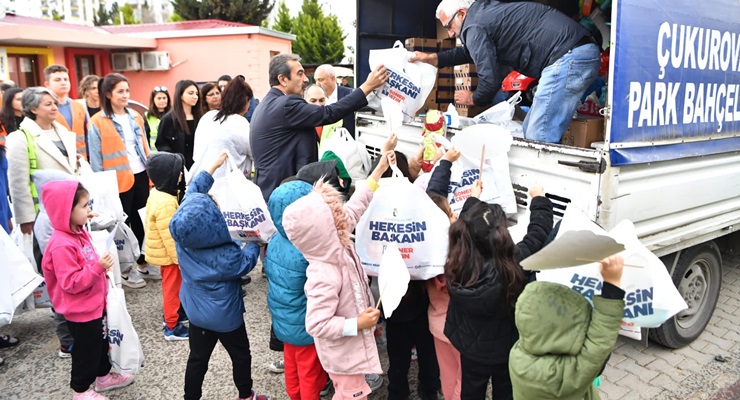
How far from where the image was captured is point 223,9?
84.3 feet

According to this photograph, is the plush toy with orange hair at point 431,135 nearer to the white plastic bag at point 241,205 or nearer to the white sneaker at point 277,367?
the white plastic bag at point 241,205

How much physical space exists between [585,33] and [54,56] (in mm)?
15144

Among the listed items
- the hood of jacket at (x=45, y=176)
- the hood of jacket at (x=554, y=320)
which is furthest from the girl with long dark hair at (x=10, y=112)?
the hood of jacket at (x=554, y=320)

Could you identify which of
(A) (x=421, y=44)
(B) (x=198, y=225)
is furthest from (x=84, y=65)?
(B) (x=198, y=225)

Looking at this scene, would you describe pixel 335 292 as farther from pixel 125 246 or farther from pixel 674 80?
pixel 125 246

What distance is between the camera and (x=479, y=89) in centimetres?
341

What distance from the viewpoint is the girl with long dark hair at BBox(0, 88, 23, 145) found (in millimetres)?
4426

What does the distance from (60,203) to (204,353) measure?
3.44 ft

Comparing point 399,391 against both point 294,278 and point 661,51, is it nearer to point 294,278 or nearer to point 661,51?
point 294,278

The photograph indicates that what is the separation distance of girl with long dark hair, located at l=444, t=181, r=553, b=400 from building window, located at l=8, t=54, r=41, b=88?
14.1m

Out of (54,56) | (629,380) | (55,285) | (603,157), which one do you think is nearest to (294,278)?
(55,285)

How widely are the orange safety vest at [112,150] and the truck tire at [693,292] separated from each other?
172 inches

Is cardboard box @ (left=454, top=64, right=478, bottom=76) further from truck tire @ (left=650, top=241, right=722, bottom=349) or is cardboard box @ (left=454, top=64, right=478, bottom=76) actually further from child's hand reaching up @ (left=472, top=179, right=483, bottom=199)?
truck tire @ (left=650, top=241, right=722, bottom=349)

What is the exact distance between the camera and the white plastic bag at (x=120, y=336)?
296cm
